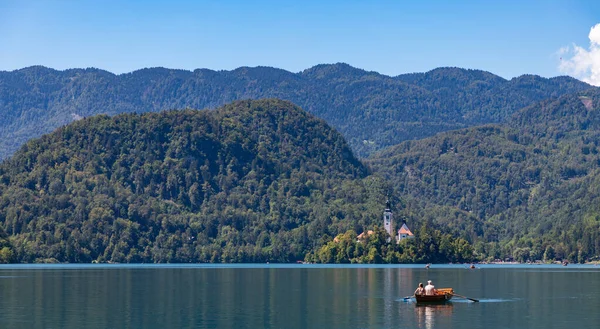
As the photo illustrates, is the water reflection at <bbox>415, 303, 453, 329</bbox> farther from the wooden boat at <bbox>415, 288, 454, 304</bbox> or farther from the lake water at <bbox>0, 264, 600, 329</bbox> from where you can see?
the wooden boat at <bbox>415, 288, 454, 304</bbox>

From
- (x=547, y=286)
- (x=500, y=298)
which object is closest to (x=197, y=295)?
(x=500, y=298)

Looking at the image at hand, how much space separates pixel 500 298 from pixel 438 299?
420 inches

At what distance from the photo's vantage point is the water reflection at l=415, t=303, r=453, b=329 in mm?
91938

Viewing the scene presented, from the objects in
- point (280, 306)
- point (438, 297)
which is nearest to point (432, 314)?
point (438, 297)

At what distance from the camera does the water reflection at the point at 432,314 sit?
9194 cm

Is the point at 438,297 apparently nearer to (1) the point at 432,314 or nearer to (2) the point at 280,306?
(1) the point at 432,314

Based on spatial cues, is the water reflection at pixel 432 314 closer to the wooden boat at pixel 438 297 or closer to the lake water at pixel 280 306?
the lake water at pixel 280 306

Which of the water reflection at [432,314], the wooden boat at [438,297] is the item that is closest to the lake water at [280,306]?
the water reflection at [432,314]

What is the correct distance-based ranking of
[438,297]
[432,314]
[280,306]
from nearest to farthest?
[432,314] < [280,306] < [438,297]

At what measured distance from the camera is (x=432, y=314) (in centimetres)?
10106

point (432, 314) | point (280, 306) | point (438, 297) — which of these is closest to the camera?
point (432, 314)

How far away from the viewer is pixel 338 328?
86.4 metres

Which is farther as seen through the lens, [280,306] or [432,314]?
[280,306]

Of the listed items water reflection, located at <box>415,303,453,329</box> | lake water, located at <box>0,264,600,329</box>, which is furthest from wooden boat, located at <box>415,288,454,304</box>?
lake water, located at <box>0,264,600,329</box>
